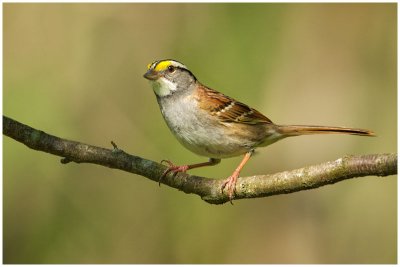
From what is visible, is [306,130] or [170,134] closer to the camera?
[306,130]

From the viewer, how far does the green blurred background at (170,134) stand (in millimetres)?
6188

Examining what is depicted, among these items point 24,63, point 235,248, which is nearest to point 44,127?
point 24,63

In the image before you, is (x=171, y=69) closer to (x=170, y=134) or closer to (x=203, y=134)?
(x=203, y=134)

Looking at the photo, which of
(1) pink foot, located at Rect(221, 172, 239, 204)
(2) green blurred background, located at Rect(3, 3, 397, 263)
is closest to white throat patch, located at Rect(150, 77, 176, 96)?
(1) pink foot, located at Rect(221, 172, 239, 204)

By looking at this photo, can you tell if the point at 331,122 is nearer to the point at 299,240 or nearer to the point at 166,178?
the point at 299,240

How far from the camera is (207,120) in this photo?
16.3 ft

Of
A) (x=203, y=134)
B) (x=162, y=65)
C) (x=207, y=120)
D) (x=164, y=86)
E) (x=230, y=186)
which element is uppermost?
(x=162, y=65)

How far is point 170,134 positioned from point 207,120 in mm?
1780

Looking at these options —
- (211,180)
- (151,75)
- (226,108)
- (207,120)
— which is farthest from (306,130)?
(151,75)

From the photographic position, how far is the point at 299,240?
21.3ft

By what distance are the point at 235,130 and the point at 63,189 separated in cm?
220

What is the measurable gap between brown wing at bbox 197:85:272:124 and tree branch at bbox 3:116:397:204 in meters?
1.04

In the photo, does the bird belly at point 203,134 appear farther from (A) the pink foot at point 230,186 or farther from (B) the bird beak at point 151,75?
(A) the pink foot at point 230,186

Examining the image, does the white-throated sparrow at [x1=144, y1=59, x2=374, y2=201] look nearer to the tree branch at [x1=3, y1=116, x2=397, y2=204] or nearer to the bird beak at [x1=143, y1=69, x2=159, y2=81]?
the bird beak at [x1=143, y1=69, x2=159, y2=81]
